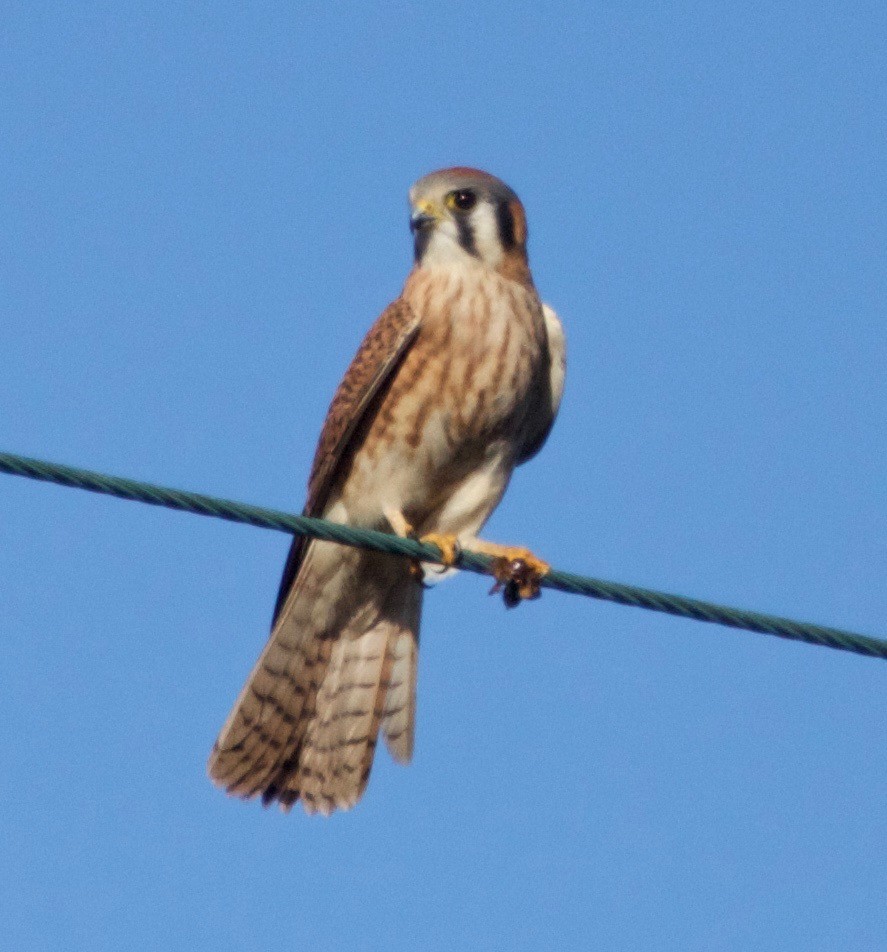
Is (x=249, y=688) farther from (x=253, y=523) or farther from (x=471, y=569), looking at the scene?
(x=253, y=523)

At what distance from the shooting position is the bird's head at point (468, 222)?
5.65 m

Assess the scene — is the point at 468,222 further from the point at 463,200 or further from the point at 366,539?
the point at 366,539

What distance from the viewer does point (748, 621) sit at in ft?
12.1

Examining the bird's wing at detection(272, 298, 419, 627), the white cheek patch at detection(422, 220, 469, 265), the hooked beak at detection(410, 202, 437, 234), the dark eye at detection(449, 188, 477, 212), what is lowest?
the bird's wing at detection(272, 298, 419, 627)

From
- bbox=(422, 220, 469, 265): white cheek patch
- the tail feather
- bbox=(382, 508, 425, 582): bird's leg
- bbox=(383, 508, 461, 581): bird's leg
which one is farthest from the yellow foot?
bbox=(422, 220, 469, 265): white cheek patch

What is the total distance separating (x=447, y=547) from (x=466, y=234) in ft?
3.82

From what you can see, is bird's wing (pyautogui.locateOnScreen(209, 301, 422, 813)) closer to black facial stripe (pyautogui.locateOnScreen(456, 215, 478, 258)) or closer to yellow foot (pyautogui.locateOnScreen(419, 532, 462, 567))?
black facial stripe (pyautogui.locateOnScreen(456, 215, 478, 258))

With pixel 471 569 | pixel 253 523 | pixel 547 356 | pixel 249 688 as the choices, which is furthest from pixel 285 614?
pixel 253 523

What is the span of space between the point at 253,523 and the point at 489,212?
8.02 feet

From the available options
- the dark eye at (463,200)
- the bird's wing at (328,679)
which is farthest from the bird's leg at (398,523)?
the dark eye at (463,200)

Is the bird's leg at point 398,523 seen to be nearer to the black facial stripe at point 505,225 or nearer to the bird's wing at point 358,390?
the bird's wing at point 358,390

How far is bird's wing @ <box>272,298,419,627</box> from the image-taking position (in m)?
5.27

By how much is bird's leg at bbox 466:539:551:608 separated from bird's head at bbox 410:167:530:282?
106 centimetres

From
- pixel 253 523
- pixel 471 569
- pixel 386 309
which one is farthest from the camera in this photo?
pixel 386 309
